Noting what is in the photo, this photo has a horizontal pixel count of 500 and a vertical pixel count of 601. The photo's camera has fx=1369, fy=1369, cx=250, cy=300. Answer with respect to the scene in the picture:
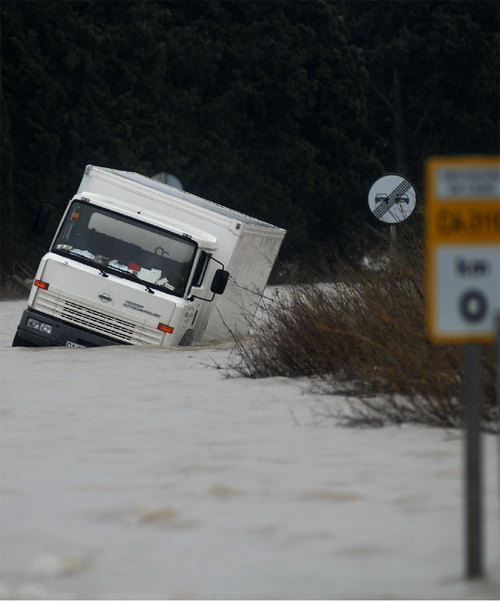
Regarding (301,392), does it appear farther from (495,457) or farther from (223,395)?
(495,457)

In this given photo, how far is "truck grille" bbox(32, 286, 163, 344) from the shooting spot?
17188 mm

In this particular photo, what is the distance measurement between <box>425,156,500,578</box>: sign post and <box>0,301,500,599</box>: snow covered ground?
37cm

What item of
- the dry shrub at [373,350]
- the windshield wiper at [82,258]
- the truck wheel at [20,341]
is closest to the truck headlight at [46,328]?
the truck wheel at [20,341]

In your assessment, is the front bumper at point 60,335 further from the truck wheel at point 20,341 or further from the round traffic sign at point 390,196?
the round traffic sign at point 390,196

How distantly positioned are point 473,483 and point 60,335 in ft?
42.8

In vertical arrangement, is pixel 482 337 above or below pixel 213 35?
below

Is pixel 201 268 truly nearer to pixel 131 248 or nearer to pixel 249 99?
pixel 131 248

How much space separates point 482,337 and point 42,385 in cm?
794

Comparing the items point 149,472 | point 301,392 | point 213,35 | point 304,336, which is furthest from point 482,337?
point 213,35

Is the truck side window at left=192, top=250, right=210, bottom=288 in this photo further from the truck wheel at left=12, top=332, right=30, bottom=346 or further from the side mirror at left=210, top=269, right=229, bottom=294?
the truck wheel at left=12, top=332, right=30, bottom=346

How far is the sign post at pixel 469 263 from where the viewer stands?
Result: 475 cm

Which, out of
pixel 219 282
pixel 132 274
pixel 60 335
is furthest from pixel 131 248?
pixel 60 335

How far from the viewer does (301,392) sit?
10.6 meters

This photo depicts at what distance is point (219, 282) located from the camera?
17.2 m
